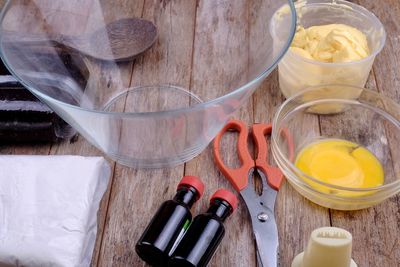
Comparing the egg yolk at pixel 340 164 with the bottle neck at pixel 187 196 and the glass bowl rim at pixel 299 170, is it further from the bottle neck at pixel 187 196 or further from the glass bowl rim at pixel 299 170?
the bottle neck at pixel 187 196

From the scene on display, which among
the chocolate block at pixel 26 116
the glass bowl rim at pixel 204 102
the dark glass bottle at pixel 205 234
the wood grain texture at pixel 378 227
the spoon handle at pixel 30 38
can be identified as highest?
the spoon handle at pixel 30 38

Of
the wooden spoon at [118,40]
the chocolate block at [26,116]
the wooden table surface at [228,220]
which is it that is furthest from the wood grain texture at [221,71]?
the chocolate block at [26,116]

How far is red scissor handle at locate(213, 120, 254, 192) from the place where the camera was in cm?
72

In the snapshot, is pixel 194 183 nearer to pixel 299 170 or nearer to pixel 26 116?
pixel 299 170

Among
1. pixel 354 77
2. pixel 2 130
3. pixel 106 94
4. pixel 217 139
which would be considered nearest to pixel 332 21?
pixel 354 77

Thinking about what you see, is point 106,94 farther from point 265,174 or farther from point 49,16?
point 265,174

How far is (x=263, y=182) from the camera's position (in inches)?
28.4

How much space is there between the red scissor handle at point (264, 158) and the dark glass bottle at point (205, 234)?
7cm

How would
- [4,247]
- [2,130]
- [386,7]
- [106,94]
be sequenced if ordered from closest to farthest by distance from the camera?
[4,247], [2,130], [106,94], [386,7]

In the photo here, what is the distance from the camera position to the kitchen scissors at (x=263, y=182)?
0.65m

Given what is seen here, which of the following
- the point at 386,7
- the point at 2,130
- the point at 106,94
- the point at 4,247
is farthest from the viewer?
the point at 386,7

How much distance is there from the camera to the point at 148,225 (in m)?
0.66

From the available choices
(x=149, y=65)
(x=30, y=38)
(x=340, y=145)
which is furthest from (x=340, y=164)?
(x=30, y=38)

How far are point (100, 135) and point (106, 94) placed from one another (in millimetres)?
223
